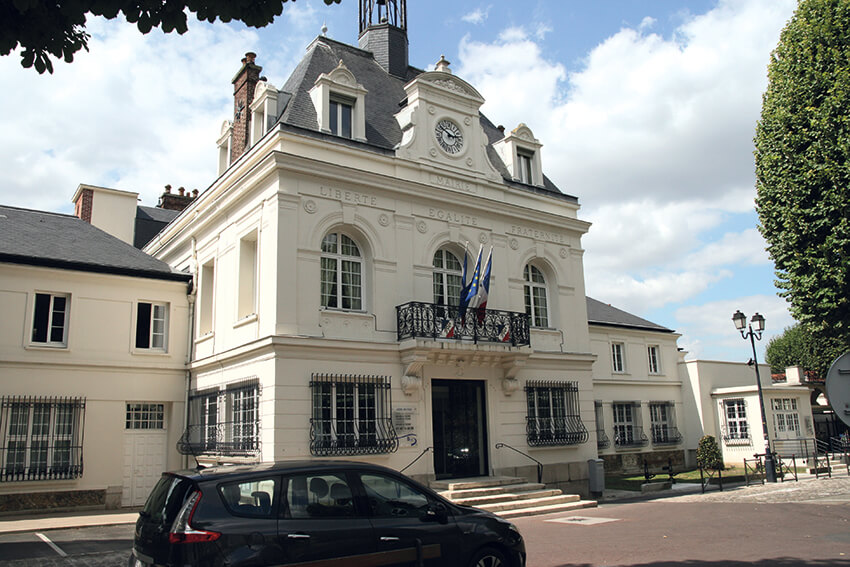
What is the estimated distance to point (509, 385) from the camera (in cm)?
1845

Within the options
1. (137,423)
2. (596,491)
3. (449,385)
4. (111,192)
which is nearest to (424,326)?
(449,385)

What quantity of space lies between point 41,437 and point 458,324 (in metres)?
11.1

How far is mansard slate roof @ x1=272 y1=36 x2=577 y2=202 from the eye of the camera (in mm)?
17656

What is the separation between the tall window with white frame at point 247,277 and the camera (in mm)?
17656

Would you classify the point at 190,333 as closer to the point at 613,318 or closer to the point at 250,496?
the point at 250,496

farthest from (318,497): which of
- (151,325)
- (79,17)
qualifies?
(151,325)

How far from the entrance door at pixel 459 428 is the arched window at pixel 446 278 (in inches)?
90.3

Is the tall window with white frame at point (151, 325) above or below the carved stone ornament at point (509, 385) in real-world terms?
above

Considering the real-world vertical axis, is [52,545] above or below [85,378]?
below

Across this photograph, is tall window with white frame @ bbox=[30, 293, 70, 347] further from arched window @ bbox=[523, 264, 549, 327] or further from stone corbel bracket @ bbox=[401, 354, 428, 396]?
arched window @ bbox=[523, 264, 549, 327]

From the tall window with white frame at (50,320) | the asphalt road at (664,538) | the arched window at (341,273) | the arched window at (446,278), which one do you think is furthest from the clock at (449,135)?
the tall window with white frame at (50,320)

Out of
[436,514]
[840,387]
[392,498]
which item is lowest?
[436,514]

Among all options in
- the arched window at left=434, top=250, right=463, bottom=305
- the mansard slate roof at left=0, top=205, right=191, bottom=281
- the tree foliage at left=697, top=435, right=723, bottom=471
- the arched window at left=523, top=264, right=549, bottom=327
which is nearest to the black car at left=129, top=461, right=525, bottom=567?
the arched window at left=434, top=250, right=463, bottom=305

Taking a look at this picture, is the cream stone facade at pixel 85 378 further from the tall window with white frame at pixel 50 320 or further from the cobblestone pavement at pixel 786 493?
the cobblestone pavement at pixel 786 493
